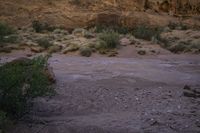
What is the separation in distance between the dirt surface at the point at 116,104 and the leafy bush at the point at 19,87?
268mm

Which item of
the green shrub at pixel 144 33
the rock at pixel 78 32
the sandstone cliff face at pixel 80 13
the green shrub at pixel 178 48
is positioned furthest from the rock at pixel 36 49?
the green shrub at pixel 144 33

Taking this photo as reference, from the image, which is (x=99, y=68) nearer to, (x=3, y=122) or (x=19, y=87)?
(x=19, y=87)

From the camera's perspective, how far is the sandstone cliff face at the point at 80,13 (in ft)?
76.7

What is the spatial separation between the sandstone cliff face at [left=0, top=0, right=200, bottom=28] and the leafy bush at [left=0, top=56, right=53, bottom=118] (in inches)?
674

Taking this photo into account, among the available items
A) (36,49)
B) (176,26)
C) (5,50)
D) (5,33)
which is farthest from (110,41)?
(176,26)

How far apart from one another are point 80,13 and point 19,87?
18.1 m

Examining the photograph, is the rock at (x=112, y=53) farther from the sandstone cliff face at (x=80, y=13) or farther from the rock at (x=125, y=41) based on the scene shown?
the sandstone cliff face at (x=80, y=13)

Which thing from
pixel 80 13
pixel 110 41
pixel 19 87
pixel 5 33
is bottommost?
pixel 110 41

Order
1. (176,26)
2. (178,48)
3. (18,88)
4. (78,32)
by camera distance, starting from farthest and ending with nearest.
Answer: (176,26)
(78,32)
(178,48)
(18,88)

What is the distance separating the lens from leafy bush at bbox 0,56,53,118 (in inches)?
240

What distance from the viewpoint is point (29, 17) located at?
23453 mm

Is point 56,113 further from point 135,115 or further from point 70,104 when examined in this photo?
point 135,115

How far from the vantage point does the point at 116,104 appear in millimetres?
7621

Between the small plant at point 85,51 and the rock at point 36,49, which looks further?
the rock at point 36,49
